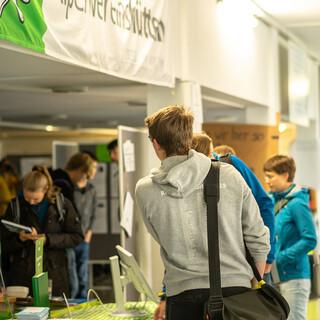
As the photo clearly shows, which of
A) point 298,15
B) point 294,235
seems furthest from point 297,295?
point 298,15

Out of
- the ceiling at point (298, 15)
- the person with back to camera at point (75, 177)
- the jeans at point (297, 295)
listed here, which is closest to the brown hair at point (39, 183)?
the person with back to camera at point (75, 177)

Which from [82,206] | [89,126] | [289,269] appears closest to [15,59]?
[289,269]

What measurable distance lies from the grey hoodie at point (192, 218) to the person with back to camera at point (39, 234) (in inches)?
75.7

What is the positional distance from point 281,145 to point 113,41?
3564 millimetres

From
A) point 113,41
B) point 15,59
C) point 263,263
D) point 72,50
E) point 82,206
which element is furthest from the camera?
point 82,206

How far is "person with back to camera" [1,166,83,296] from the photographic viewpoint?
4.74 meters

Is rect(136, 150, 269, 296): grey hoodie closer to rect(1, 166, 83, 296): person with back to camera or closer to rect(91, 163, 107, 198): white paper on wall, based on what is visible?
rect(1, 166, 83, 296): person with back to camera

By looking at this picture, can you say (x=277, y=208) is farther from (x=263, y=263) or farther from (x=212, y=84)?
(x=263, y=263)

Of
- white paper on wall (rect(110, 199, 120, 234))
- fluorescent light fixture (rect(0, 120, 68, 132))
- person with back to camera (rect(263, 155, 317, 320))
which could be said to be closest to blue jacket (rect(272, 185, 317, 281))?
person with back to camera (rect(263, 155, 317, 320))

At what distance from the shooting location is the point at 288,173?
468 cm

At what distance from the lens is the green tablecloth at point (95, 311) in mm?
3773

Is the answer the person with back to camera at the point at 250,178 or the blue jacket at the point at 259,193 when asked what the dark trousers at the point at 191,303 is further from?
the blue jacket at the point at 259,193

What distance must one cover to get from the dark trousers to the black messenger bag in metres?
0.03

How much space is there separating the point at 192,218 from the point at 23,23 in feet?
3.19
